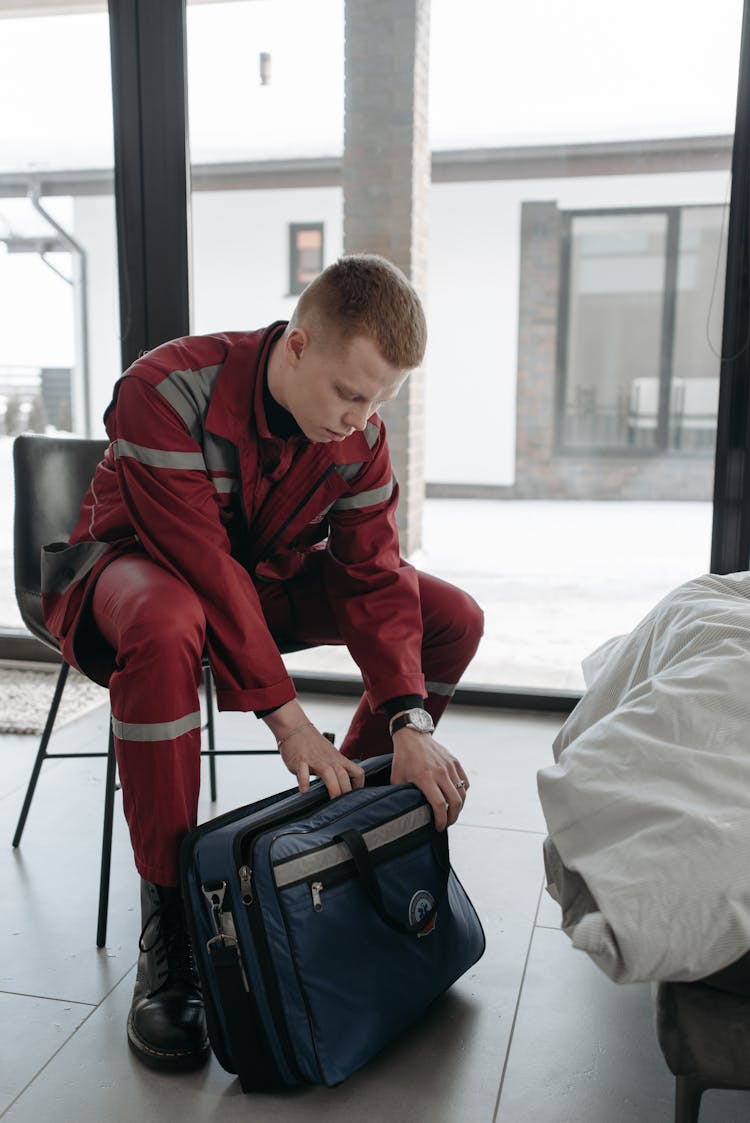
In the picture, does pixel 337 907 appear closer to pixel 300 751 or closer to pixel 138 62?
pixel 300 751

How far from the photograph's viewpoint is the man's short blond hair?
141 centimetres

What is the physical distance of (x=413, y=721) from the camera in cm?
150

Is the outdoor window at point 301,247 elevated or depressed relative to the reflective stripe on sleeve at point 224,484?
elevated

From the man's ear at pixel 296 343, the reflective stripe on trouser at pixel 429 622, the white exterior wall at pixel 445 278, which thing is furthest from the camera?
the white exterior wall at pixel 445 278

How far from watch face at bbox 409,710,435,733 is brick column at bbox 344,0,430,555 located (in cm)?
144

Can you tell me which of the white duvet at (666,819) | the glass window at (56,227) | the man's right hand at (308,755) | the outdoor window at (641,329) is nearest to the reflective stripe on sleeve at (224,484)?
the man's right hand at (308,755)

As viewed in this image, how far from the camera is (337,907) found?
1256 millimetres

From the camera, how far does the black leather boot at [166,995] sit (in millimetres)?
1343

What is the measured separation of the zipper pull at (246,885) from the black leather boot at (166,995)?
0.18 meters

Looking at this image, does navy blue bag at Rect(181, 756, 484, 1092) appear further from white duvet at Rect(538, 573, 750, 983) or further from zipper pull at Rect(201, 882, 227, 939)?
white duvet at Rect(538, 573, 750, 983)

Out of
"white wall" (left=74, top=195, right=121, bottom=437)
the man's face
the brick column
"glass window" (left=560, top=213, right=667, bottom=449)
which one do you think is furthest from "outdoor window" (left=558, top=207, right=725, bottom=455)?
the man's face

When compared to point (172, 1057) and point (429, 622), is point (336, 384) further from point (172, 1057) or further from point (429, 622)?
point (172, 1057)

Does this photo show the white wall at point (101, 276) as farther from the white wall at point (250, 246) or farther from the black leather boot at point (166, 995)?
the black leather boot at point (166, 995)

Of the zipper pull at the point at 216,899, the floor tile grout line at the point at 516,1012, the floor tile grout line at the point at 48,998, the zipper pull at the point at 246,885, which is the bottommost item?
the floor tile grout line at the point at 48,998
